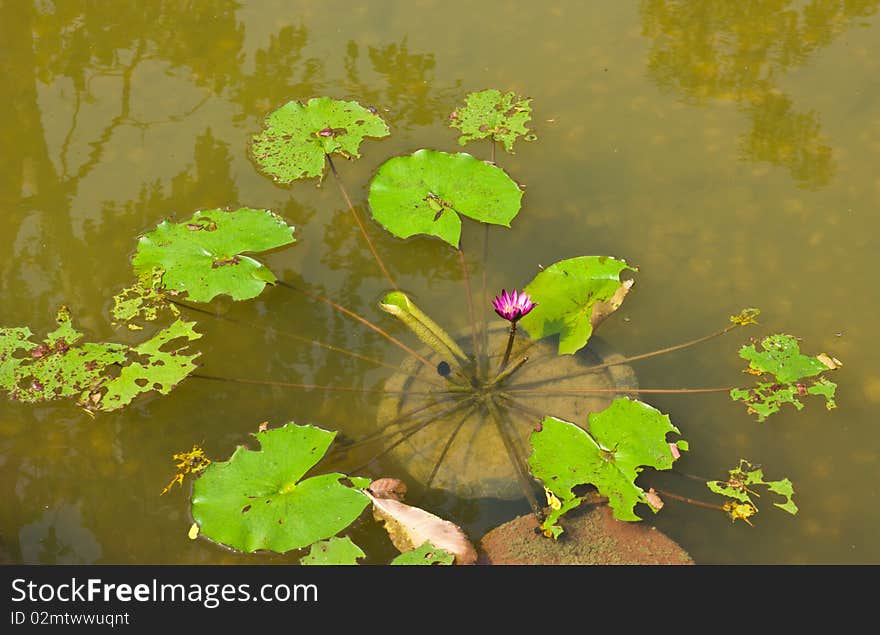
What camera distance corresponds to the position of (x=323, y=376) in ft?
8.57

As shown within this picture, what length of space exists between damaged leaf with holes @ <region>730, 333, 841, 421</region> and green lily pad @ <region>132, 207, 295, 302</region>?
1.70m

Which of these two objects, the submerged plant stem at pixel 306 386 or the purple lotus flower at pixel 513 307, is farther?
the submerged plant stem at pixel 306 386

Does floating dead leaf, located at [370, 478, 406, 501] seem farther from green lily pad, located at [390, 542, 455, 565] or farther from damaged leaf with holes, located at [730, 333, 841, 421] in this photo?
damaged leaf with holes, located at [730, 333, 841, 421]

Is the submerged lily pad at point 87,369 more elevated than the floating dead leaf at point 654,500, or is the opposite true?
the submerged lily pad at point 87,369

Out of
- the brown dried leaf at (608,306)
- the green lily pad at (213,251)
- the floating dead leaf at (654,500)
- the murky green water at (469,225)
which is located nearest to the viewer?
the floating dead leaf at (654,500)

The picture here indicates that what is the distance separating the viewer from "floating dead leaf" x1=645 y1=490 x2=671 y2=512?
222 cm

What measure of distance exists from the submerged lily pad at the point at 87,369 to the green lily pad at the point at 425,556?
3.28 feet

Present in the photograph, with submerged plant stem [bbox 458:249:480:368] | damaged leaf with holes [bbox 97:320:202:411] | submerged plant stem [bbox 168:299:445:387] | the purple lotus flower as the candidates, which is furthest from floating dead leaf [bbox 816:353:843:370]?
damaged leaf with holes [bbox 97:320:202:411]

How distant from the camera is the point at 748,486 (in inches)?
91.2

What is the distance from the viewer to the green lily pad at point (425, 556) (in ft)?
6.79

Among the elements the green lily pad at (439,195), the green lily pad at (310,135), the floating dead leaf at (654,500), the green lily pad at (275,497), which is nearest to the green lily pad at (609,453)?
the floating dead leaf at (654,500)

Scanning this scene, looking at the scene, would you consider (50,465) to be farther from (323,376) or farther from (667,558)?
(667,558)

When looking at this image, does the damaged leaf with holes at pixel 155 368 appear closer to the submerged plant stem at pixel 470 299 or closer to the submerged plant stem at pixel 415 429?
the submerged plant stem at pixel 415 429
